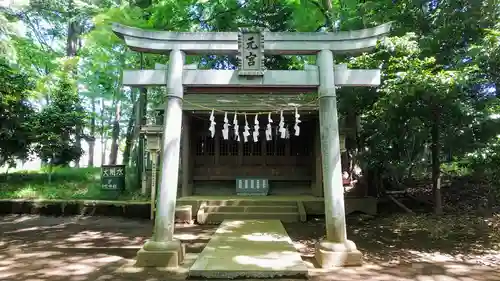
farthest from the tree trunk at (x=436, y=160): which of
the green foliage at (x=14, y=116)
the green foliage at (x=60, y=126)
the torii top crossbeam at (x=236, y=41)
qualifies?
the green foliage at (x=14, y=116)

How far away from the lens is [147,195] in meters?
13.5

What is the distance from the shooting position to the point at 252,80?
6207 millimetres

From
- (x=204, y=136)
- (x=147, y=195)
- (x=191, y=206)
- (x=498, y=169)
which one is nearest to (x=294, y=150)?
(x=204, y=136)

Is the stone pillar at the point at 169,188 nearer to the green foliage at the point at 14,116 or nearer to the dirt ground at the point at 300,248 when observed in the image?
the dirt ground at the point at 300,248

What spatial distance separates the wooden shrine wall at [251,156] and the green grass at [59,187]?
9.56ft

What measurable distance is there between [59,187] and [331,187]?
13588 mm

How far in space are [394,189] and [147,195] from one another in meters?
9.59

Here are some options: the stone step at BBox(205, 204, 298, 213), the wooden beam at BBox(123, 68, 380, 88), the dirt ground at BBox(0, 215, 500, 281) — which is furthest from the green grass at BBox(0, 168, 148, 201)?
the wooden beam at BBox(123, 68, 380, 88)

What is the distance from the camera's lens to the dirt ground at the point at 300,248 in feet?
17.4

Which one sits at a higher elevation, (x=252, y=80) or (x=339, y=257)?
(x=252, y=80)

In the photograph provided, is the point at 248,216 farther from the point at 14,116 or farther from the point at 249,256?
the point at 14,116

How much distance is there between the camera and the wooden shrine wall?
43.9 feet

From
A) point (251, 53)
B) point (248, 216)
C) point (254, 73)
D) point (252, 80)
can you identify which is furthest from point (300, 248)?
point (251, 53)

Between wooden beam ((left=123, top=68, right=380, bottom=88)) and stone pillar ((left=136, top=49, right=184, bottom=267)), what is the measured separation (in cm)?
24
